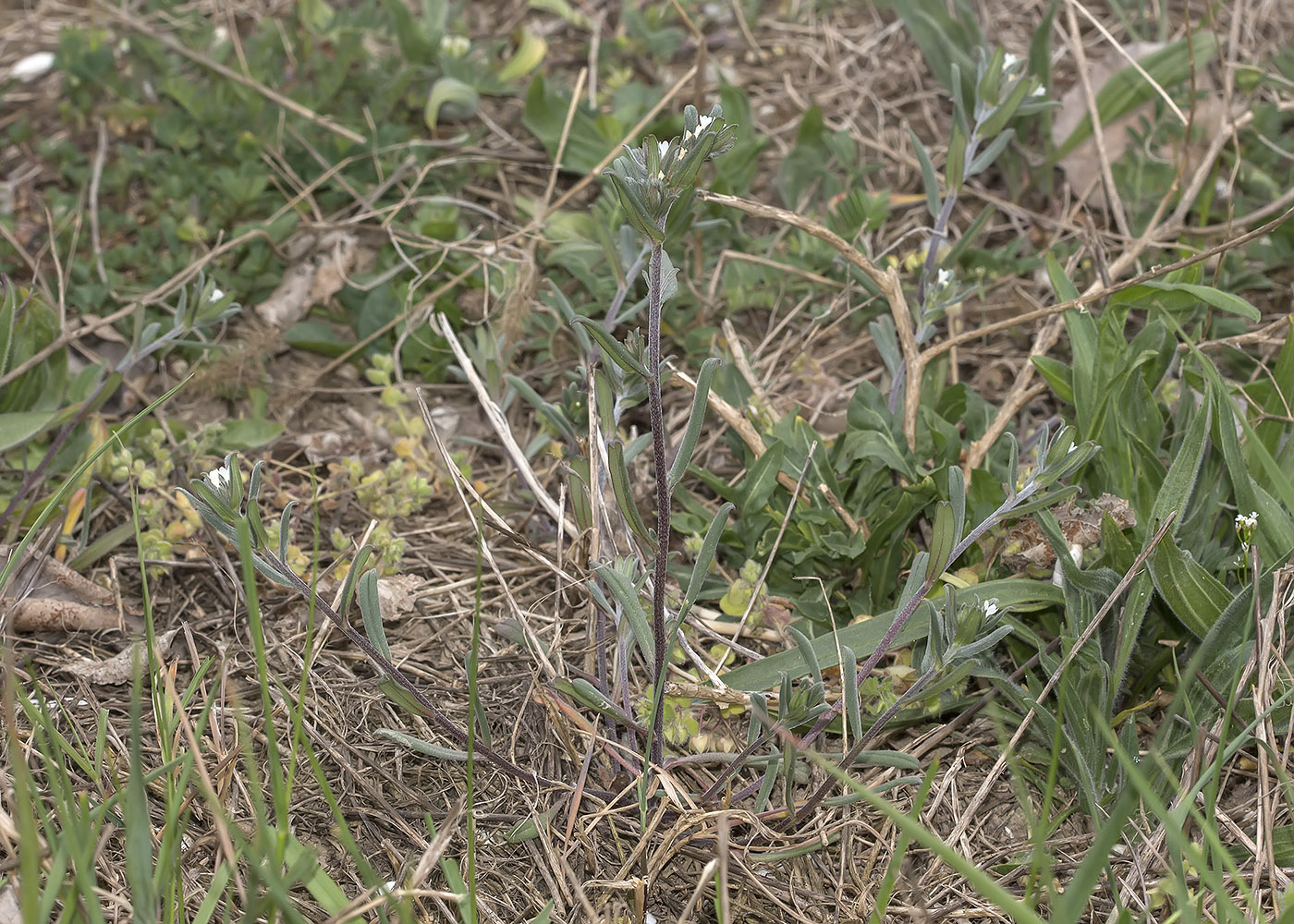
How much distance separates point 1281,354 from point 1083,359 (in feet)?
1.25

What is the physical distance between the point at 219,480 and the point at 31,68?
2.52m

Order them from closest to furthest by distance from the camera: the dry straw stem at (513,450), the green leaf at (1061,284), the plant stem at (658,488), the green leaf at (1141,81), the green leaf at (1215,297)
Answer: the plant stem at (658,488)
the green leaf at (1215,297)
the dry straw stem at (513,450)
the green leaf at (1061,284)
the green leaf at (1141,81)

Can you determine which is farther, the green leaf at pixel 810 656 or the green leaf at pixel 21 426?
the green leaf at pixel 21 426

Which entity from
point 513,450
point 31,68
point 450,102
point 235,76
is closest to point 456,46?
point 450,102

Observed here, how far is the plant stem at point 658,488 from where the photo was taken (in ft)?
4.99

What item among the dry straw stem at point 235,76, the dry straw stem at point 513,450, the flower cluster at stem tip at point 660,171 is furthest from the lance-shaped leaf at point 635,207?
the dry straw stem at point 235,76

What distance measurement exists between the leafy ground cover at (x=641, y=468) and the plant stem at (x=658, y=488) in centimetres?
1

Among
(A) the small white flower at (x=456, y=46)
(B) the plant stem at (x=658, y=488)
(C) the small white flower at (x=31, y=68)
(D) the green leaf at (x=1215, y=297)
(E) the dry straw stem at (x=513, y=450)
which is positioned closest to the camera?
(B) the plant stem at (x=658, y=488)

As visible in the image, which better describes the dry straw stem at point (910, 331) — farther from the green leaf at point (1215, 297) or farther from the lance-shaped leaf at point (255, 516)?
the lance-shaped leaf at point (255, 516)

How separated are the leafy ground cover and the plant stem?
12 mm

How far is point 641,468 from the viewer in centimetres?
244

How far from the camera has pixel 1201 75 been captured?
3.18m

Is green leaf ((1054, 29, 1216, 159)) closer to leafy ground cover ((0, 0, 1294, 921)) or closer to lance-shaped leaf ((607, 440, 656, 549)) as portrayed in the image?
leafy ground cover ((0, 0, 1294, 921))

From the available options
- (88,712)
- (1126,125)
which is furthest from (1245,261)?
(88,712)
